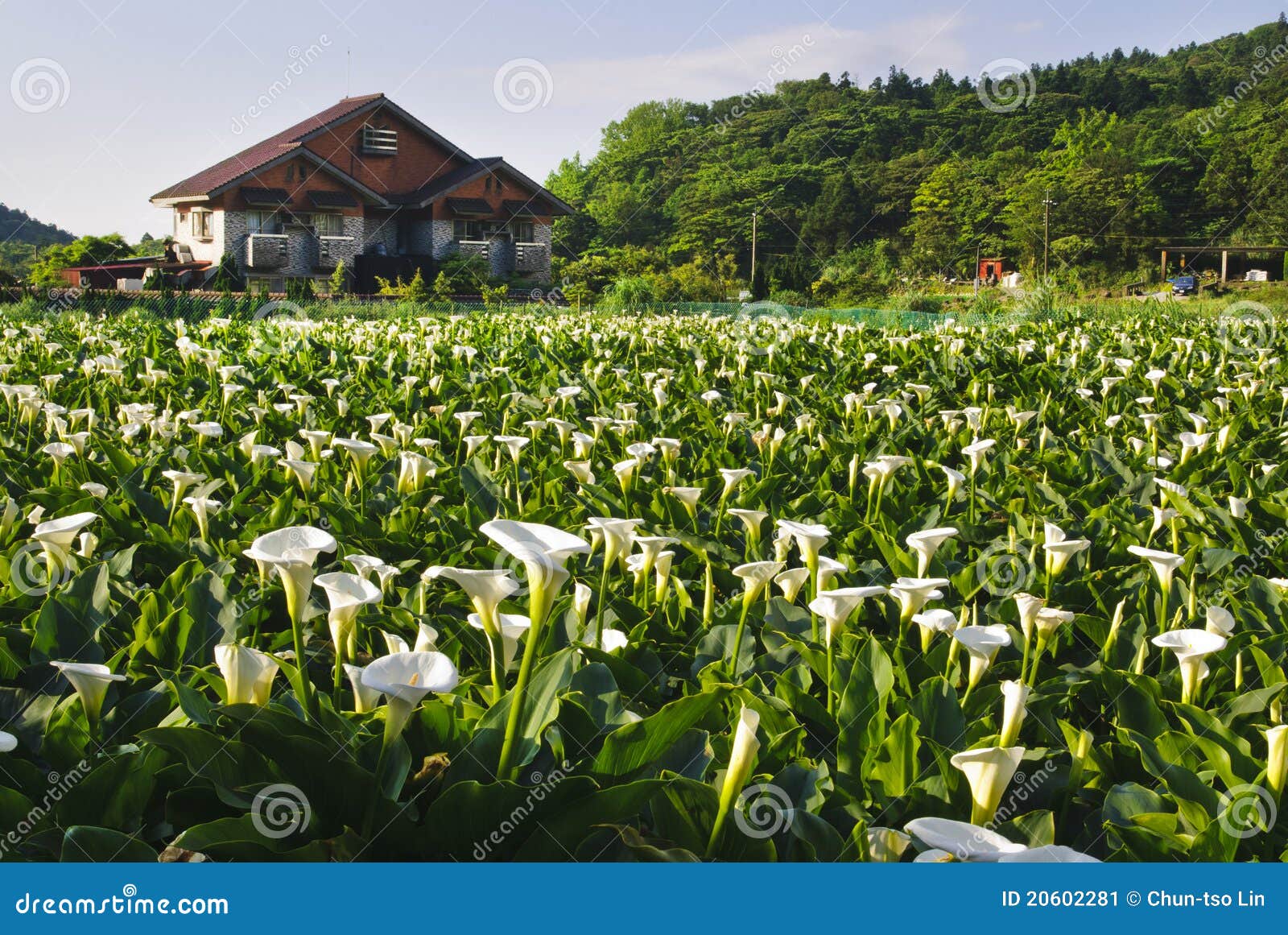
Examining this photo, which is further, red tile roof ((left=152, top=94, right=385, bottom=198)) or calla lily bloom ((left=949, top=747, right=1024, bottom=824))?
red tile roof ((left=152, top=94, right=385, bottom=198))

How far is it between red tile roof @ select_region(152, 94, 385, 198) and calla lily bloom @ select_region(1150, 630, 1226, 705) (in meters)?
36.3

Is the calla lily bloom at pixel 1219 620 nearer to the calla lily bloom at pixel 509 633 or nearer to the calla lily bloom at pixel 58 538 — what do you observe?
the calla lily bloom at pixel 509 633

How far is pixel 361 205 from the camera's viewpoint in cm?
3659

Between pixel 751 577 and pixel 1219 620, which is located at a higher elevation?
pixel 751 577

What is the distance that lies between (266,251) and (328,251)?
7.97ft

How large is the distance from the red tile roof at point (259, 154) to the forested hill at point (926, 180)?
809 inches

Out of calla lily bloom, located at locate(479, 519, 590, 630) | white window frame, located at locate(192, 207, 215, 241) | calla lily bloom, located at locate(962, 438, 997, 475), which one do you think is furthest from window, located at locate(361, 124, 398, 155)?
calla lily bloom, located at locate(479, 519, 590, 630)

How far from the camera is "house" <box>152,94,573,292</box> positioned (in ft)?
114

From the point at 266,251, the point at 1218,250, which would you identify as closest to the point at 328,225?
the point at 266,251

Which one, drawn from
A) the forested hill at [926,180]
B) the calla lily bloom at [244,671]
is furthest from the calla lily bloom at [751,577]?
the forested hill at [926,180]

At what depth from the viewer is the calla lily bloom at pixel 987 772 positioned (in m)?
1.25

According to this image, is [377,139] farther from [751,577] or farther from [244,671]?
[244,671]

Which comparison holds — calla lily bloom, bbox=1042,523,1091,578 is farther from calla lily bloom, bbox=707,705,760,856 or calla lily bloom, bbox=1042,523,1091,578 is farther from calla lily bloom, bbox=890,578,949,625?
calla lily bloom, bbox=707,705,760,856

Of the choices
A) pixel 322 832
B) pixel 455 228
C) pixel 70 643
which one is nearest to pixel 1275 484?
pixel 322 832
